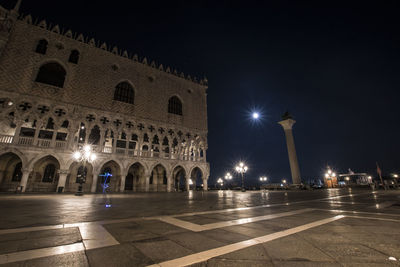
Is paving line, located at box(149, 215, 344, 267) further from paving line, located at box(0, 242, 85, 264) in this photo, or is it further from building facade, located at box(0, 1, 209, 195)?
building facade, located at box(0, 1, 209, 195)

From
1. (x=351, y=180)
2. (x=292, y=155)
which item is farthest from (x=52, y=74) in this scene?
(x=351, y=180)

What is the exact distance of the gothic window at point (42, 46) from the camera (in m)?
20.9

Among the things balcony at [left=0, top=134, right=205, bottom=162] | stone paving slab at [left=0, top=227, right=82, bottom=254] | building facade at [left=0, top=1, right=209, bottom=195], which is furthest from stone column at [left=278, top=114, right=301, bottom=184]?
stone paving slab at [left=0, top=227, right=82, bottom=254]

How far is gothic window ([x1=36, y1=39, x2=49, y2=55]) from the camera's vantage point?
822 inches

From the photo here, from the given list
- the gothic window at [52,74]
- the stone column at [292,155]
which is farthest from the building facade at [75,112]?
the stone column at [292,155]

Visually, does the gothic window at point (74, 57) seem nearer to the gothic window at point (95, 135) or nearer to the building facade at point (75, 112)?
the building facade at point (75, 112)

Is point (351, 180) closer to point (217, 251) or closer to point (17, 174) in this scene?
point (217, 251)

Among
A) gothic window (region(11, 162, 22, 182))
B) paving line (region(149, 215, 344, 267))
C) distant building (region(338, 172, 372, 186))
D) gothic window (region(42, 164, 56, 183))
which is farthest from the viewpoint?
distant building (region(338, 172, 372, 186))

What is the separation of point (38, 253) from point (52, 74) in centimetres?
2640

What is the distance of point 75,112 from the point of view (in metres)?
20.3

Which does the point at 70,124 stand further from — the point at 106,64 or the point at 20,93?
the point at 106,64

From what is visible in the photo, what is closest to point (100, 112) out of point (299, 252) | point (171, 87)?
point (171, 87)

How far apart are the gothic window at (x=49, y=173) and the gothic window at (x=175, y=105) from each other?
54.5ft

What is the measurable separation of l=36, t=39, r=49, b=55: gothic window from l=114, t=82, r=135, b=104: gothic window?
8674 mm
